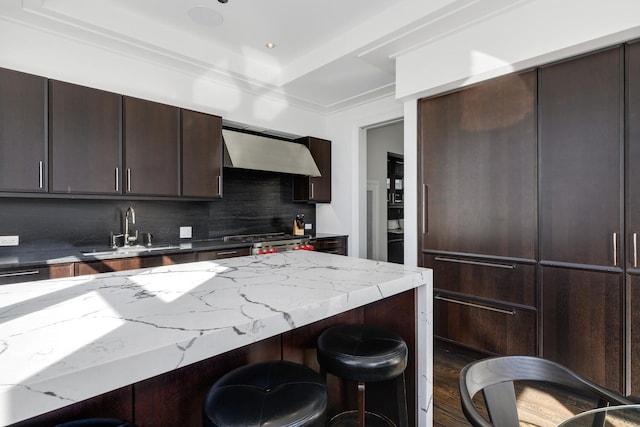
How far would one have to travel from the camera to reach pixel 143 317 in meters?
0.92

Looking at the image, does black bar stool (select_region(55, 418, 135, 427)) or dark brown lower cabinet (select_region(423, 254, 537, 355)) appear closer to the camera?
black bar stool (select_region(55, 418, 135, 427))

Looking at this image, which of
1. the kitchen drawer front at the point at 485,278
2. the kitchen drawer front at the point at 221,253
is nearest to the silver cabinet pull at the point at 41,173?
the kitchen drawer front at the point at 221,253

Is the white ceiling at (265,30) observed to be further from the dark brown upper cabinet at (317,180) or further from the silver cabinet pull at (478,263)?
the silver cabinet pull at (478,263)

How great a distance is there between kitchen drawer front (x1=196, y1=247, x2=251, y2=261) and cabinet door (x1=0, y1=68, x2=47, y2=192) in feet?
4.29

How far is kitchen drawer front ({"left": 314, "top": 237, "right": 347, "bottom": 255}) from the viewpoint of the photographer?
166 inches

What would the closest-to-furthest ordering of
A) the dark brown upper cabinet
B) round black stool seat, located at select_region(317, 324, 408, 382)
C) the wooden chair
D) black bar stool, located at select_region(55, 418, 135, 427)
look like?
black bar stool, located at select_region(55, 418, 135, 427), the wooden chair, round black stool seat, located at select_region(317, 324, 408, 382), the dark brown upper cabinet

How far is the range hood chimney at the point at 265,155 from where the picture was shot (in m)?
3.55

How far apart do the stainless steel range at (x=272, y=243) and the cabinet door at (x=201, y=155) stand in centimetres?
66

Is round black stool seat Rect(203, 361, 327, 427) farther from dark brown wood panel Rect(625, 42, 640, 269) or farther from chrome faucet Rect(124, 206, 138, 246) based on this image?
chrome faucet Rect(124, 206, 138, 246)

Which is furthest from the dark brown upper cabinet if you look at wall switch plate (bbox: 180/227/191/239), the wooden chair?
the wooden chair

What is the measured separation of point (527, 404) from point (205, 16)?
3.78 metres

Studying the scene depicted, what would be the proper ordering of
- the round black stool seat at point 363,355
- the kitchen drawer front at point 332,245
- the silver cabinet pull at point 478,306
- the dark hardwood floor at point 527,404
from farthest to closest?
the kitchen drawer front at point 332,245 < the silver cabinet pull at point 478,306 < the dark hardwood floor at point 527,404 < the round black stool seat at point 363,355

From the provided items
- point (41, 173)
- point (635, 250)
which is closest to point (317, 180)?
point (41, 173)

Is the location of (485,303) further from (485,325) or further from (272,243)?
(272,243)
